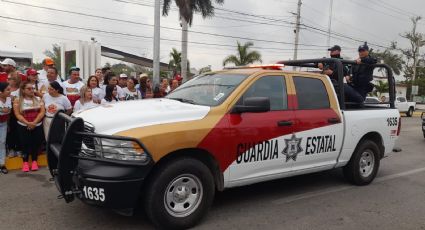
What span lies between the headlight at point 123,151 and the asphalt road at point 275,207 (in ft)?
2.95

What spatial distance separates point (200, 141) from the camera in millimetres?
4105

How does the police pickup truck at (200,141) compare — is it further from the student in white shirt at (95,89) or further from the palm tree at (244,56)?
the palm tree at (244,56)

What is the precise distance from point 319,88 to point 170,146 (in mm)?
2672

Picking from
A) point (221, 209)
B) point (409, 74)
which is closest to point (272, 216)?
point (221, 209)

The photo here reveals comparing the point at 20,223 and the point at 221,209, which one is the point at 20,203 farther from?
the point at 221,209

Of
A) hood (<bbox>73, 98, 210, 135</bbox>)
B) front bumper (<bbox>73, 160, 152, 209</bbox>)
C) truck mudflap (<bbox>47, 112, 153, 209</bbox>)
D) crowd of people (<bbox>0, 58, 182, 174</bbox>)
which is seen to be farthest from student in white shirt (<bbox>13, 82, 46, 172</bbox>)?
front bumper (<bbox>73, 160, 152, 209</bbox>)

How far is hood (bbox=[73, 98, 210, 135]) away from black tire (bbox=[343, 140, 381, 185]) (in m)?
2.95

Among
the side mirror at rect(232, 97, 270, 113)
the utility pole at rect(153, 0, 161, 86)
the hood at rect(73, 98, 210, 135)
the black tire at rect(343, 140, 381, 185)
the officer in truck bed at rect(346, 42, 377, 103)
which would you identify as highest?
the utility pole at rect(153, 0, 161, 86)

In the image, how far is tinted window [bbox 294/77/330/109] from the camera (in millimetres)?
5254

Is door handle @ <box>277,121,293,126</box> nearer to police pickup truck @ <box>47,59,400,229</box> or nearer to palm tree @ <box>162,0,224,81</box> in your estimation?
police pickup truck @ <box>47,59,400,229</box>

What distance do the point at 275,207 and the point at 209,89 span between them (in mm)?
1726

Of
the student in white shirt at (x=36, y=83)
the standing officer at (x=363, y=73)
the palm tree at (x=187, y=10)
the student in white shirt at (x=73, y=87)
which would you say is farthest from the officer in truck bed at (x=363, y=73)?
the palm tree at (x=187, y=10)

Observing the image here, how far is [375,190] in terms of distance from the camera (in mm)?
6023

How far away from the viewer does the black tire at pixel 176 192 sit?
387cm
